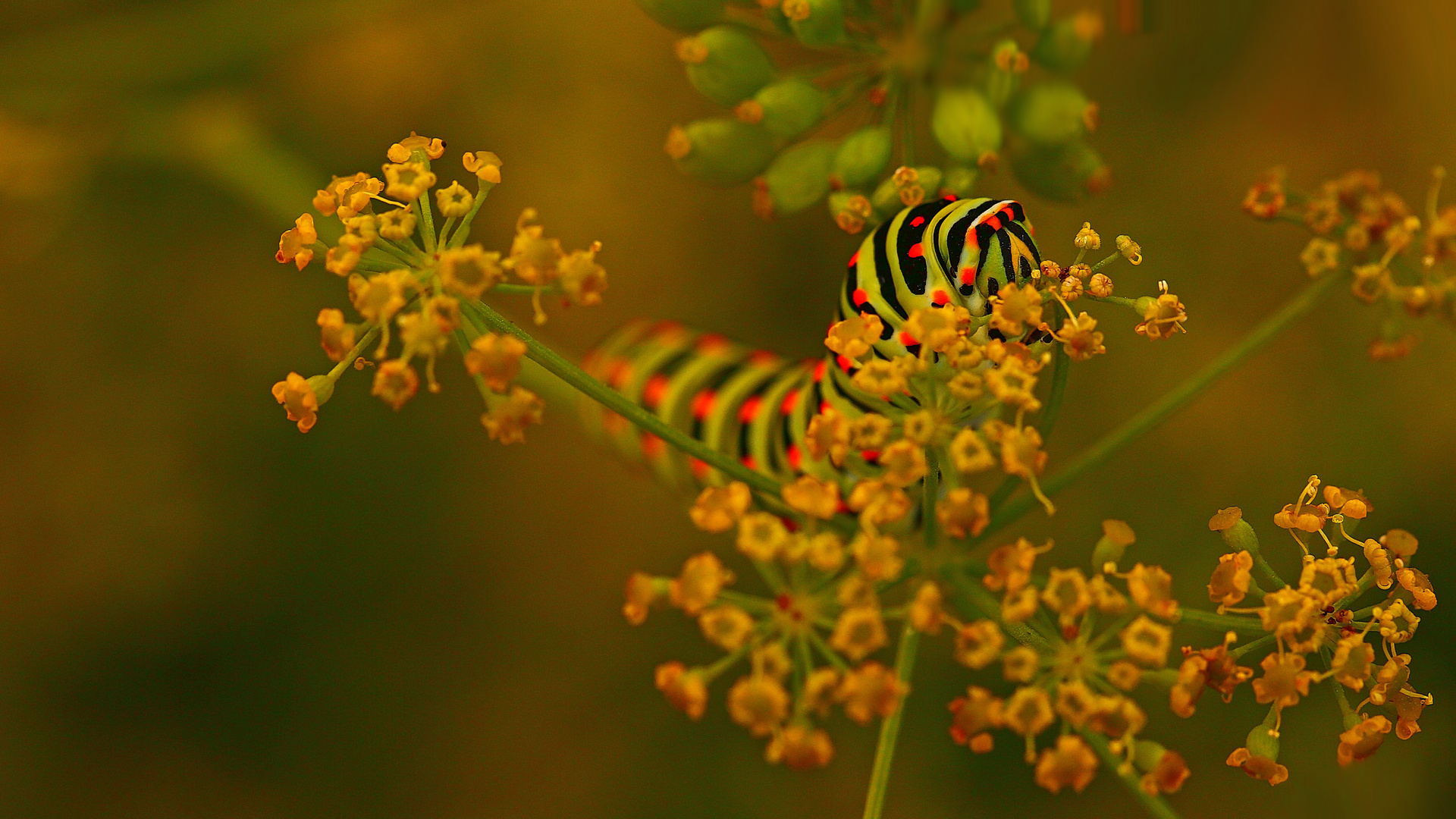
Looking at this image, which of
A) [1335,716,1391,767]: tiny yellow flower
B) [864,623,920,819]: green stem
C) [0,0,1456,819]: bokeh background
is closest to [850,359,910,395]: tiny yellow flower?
[864,623,920,819]: green stem

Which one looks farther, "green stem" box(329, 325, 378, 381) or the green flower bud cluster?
the green flower bud cluster

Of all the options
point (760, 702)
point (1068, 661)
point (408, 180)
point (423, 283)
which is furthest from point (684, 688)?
point (408, 180)

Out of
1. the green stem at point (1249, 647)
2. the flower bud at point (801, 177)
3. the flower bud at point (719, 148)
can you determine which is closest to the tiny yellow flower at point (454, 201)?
the flower bud at point (719, 148)

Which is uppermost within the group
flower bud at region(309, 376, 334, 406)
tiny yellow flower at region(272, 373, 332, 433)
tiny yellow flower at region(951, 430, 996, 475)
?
tiny yellow flower at region(951, 430, 996, 475)

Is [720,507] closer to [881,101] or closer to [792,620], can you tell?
[792,620]

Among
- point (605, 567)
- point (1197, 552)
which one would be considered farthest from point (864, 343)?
point (605, 567)

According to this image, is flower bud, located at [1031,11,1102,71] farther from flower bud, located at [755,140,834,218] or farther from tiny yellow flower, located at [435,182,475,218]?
tiny yellow flower, located at [435,182,475,218]
